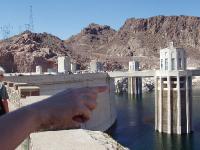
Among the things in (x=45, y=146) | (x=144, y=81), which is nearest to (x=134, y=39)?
(x=144, y=81)

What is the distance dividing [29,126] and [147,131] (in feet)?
133

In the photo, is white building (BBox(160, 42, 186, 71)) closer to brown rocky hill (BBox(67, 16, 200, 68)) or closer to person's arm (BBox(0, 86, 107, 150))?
person's arm (BBox(0, 86, 107, 150))

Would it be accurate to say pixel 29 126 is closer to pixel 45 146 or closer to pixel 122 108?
pixel 45 146

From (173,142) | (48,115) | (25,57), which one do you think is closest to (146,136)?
(173,142)

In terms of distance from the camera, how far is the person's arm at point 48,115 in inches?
68.0

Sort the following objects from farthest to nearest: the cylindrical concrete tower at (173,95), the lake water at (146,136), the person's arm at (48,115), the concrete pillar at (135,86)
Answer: the concrete pillar at (135,86)
the cylindrical concrete tower at (173,95)
the lake water at (146,136)
the person's arm at (48,115)

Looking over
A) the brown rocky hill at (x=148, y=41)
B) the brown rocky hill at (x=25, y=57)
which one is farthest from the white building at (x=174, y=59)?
the brown rocky hill at (x=148, y=41)

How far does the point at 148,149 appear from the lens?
33.3m

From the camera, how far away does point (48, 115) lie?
6.01 ft

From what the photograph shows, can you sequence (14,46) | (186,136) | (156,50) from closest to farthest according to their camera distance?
1. (186,136)
2. (14,46)
3. (156,50)

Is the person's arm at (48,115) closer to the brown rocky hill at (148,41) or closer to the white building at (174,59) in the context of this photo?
the white building at (174,59)

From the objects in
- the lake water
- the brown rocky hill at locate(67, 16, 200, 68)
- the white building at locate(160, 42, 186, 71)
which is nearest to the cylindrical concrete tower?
the white building at locate(160, 42, 186, 71)

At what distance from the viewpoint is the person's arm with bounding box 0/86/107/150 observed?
1.73 m

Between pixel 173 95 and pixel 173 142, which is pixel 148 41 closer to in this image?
pixel 173 95
